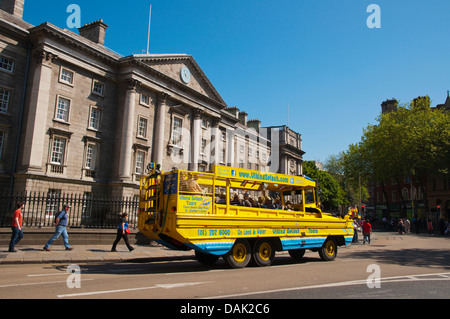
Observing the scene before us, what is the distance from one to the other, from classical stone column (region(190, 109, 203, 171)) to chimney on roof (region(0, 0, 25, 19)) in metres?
17.8

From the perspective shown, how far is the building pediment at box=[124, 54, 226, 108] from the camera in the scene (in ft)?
102

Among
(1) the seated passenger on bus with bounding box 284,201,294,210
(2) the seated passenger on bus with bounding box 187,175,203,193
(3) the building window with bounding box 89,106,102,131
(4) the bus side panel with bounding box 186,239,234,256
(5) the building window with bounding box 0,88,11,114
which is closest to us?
(4) the bus side panel with bounding box 186,239,234,256

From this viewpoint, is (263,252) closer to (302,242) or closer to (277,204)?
(302,242)

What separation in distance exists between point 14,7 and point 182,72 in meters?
15.2

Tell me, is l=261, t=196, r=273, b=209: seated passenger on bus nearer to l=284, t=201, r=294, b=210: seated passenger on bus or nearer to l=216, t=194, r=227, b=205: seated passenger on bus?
l=284, t=201, r=294, b=210: seated passenger on bus

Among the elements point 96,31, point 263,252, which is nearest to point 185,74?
point 96,31

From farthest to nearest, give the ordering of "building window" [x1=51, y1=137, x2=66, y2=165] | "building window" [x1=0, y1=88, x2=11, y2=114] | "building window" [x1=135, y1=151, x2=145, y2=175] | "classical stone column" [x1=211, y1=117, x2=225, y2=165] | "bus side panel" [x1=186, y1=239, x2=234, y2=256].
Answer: "classical stone column" [x1=211, y1=117, x2=225, y2=165]
"building window" [x1=135, y1=151, x2=145, y2=175]
"building window" [x1=51, y1=137, x2=66, y2=165]
"building window" [x1=0, y1=88, x2=11, y2=114]
"bus side panel" [x1=186, y1=239, x2=234, y2=256]

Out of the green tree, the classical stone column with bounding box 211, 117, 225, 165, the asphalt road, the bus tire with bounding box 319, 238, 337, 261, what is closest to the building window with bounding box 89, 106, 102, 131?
the classical stone column with bounding box 211, 117, 225, 165

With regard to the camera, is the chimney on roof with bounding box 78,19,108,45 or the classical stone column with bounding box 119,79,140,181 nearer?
the classical stone column with bounding box 119,79,140,181

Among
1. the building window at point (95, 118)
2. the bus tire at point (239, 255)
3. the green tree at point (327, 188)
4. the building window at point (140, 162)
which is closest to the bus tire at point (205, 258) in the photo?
the bus tire at point (239, 255)
